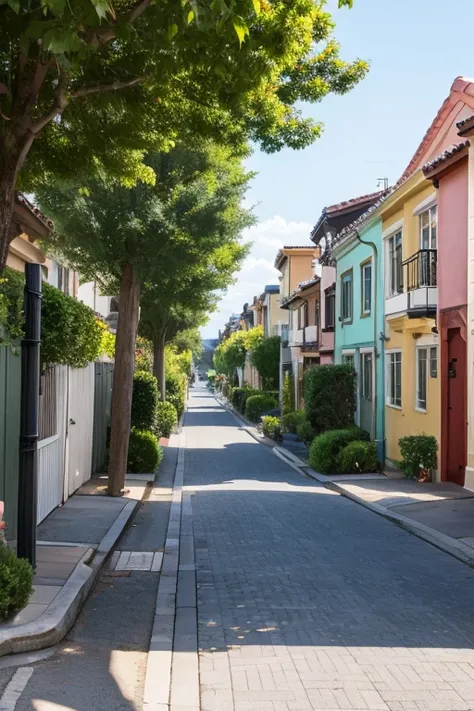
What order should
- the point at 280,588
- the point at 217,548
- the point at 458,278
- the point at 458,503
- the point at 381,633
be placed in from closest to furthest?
the point at 381,633
the point at 280,588
the point at 217,548
the point at 458,503
the point at 458,278

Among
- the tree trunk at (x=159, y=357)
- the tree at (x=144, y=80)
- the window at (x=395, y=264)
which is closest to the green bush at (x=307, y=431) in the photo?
the window at (x=395, y=264)

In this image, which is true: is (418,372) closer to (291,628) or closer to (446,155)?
(446,155)

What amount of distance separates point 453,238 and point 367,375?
26.7 feet

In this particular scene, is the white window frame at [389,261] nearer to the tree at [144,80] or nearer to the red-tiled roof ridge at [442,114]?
the red-tiled roof ridge at [442,114]

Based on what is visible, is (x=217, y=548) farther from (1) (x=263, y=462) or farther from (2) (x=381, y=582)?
(1) (x=263, y=462)

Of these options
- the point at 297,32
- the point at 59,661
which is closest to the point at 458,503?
the point at 297,32

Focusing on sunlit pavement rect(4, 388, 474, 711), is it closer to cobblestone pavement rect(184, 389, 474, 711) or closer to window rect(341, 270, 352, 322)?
cobblestone pavement rect(184, 389, 474, 711)

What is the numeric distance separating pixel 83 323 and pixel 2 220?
4479 millimetres

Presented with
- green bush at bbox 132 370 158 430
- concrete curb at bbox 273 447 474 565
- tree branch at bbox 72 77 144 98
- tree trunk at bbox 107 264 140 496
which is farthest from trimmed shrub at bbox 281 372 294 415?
tree branch at bbox 72 77 144 98

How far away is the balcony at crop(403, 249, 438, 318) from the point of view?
16.4 metres

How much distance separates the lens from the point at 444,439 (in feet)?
53.2

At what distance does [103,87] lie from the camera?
7.64 metres

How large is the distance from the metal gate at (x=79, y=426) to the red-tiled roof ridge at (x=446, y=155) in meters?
7.86

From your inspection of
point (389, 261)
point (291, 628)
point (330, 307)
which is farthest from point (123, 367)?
point (330, 307)
